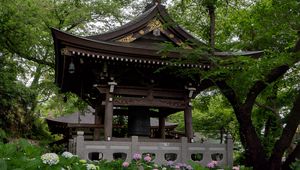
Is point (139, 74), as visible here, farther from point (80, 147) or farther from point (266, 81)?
point (266, 81)

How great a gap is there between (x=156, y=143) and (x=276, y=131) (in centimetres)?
785

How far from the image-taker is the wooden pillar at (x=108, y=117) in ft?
33.6

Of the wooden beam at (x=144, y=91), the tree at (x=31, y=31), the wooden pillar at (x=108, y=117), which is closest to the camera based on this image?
the wooden pillar at (x=108, y=117)

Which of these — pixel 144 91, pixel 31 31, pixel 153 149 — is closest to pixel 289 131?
pixel 153 149

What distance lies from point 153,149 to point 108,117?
5.38ft

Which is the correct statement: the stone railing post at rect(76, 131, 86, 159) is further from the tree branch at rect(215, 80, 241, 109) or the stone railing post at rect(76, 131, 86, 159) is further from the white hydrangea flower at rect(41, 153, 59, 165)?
the white hydrangea flower at rect(41, 153, 59, 165)

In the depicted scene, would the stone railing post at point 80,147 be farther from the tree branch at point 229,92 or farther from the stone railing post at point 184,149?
the tree branch at point 229,92

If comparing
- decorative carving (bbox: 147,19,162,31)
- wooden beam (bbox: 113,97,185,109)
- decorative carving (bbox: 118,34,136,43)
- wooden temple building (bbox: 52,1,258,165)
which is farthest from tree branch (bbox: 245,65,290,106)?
decorative carving (bbox: 118,34,136,43)

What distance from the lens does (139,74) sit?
36.1 ft

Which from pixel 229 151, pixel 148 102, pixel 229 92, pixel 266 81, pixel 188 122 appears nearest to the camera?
pixel 266 81

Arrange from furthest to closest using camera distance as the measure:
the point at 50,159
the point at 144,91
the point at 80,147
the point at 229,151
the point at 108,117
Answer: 1. the point at 144,91
2. the point at 229,151
3. the point at 108,117
4. the point at 80,147
5. the point at 50,159

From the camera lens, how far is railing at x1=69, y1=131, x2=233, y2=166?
9.44 m

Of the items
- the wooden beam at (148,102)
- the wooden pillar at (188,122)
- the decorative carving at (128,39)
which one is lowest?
the wooden pillar at (188,122)

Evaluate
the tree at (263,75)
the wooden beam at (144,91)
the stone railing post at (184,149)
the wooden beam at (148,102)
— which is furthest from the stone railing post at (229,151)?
the wooden beam at (144,91)
